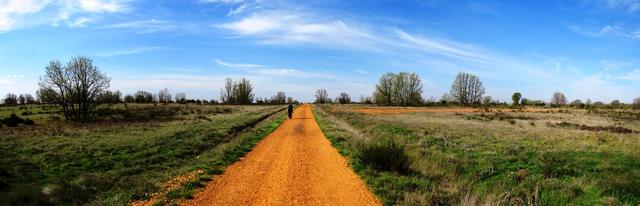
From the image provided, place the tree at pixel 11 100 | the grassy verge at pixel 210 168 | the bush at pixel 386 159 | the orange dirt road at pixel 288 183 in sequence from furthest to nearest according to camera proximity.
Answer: the tree at pixel 11 100
the bush at pixel 386 159
the grassy verge at pixel 210 168
the orange dirt road at pixel 288 183

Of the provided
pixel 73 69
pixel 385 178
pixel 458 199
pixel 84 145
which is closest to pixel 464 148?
pixel 385 178

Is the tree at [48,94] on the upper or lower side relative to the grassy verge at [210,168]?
upper

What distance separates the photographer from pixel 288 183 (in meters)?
9.73

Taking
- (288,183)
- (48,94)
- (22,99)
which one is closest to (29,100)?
(22,99)

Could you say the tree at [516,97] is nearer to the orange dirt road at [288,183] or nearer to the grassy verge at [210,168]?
the grassy verge at [210,168]

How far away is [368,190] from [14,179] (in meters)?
11.5

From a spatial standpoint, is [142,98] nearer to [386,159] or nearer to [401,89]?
[401,89]

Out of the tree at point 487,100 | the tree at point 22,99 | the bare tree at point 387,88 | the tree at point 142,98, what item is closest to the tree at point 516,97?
the tree at point 487,100

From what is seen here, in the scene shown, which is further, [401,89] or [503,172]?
[401,89]

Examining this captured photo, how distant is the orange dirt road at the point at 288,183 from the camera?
324 inches

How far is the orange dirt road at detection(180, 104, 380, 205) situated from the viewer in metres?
8.23

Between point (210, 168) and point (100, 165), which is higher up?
point (210, 168)

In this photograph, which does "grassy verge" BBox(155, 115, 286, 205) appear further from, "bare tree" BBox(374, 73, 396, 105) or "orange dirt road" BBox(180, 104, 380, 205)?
"bare tree" BBox(374, 73, 396, 105)

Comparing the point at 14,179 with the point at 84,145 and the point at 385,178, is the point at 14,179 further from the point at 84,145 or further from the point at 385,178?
the point at 385,178
